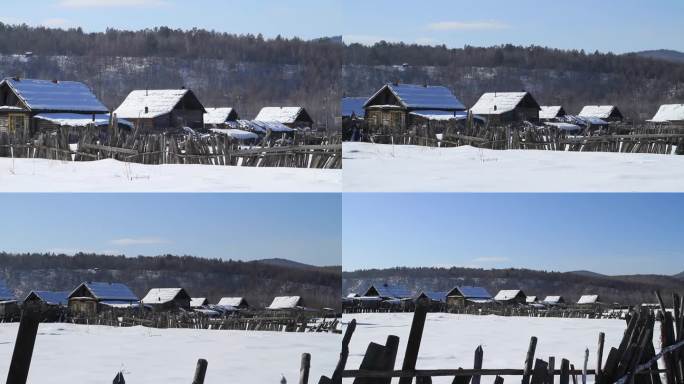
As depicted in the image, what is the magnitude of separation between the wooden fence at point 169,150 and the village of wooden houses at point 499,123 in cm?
95

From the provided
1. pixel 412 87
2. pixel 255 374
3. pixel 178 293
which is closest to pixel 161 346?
pixel 178 293

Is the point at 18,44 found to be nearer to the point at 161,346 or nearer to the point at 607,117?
the point at 161,346

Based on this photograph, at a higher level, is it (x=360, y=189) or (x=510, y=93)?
(x=510, y=93)

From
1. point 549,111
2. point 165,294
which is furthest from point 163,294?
point 549,111

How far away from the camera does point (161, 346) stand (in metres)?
30.5

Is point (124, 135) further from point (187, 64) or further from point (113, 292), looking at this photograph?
point (113, 292)

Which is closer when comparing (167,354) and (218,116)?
(167,354)

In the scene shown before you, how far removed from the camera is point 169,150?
67.3 feet

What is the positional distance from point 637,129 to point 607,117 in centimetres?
153

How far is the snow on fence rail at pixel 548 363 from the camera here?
25.1 ft

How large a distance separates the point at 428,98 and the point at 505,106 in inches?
64.5

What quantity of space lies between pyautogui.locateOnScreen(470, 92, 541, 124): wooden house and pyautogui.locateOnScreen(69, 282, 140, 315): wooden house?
1589 cm

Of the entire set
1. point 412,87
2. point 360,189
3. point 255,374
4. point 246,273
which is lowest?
point 255,374

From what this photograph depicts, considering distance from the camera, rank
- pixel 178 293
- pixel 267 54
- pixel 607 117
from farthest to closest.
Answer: pixel 178 293, pixel 607 117, pixel 267 54
